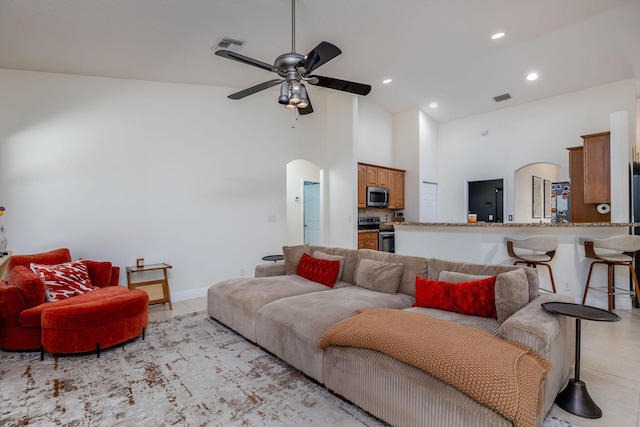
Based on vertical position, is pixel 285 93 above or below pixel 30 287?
above

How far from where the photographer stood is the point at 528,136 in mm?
6625

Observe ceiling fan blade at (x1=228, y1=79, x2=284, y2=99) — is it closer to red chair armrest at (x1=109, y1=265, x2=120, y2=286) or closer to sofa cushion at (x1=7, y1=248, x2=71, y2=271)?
red chair armrest at (x1=109, y1=265, x2=120, y2=286)

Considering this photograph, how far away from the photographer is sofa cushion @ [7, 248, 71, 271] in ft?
10.9

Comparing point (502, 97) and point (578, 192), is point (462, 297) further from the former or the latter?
point (502, 97)

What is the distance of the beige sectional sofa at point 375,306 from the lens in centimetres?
169

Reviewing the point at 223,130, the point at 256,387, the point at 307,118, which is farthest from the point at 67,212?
the point at 307,118

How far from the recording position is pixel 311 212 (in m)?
7.80

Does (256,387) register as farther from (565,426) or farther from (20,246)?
(20,246)

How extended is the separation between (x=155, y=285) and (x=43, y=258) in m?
1.31

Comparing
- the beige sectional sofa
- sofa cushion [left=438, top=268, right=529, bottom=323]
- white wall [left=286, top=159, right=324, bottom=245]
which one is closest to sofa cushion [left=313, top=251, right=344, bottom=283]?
the beige sectional sofa

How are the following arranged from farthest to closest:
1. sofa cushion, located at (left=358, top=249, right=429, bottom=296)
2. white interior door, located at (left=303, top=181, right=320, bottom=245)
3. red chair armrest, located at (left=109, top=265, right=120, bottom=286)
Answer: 1. white interior door, located at (left=303, top=181, right=320, bottom=245)
2. red chair armrest, located at (left=109, top=265, right=120, bottom=286)
3. sofa cushion, located at (left=358, top=249, right=429, bottom=296)

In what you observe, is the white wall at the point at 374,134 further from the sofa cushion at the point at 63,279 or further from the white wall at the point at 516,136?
the sofa cushion at the point at 63,279

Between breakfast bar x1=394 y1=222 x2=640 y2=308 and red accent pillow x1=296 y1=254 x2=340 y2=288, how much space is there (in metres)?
1.70

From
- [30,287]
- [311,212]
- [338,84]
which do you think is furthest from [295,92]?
[311,212]
